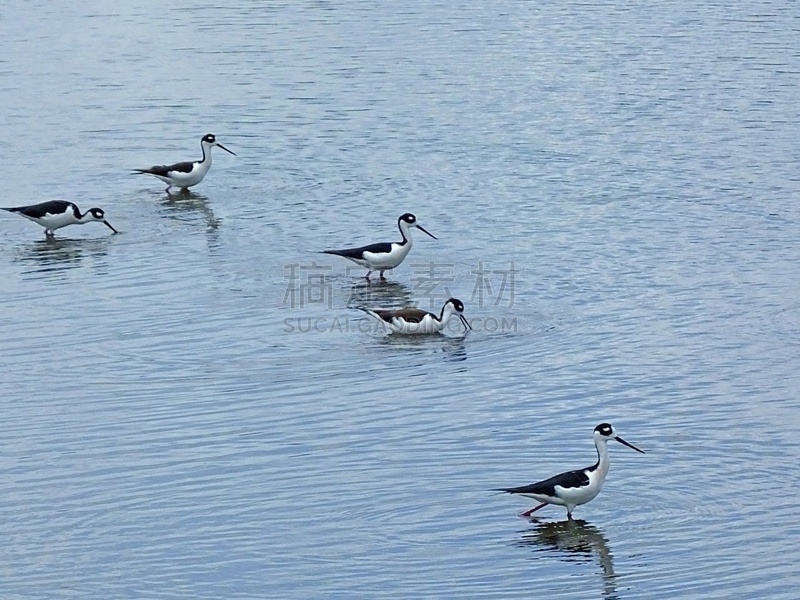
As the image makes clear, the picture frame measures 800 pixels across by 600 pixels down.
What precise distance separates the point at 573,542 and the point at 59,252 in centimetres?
1493

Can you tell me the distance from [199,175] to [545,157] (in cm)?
741

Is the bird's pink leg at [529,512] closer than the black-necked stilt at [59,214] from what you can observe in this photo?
Yes

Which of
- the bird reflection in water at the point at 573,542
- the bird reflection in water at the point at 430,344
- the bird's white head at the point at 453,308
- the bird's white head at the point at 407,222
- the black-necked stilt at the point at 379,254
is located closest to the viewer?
the bird reflection in water at the point at 573,542

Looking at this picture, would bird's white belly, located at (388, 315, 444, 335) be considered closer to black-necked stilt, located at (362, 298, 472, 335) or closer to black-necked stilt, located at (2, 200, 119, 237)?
black-necked stilt, located at (362, 298, 472, 335)

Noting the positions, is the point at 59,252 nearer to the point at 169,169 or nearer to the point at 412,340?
the point at 169,169

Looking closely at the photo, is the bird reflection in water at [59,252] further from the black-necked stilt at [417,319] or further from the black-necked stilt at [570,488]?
the black-necked stilt at [570,488]

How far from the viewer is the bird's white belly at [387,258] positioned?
24.0 m

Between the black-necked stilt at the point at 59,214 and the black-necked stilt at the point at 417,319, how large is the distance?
8348 millimetres

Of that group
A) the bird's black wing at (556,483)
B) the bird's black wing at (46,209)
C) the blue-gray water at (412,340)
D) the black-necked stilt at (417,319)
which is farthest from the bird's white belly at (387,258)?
the bird's black wing at (556,483)

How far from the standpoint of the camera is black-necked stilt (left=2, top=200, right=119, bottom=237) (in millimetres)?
27438

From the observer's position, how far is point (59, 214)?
2744 centimetres

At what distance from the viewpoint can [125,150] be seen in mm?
35219

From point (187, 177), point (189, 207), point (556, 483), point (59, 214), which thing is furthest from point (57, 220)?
point (556, 483)

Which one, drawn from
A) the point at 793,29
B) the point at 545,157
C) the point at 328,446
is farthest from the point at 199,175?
the point at 793,29
